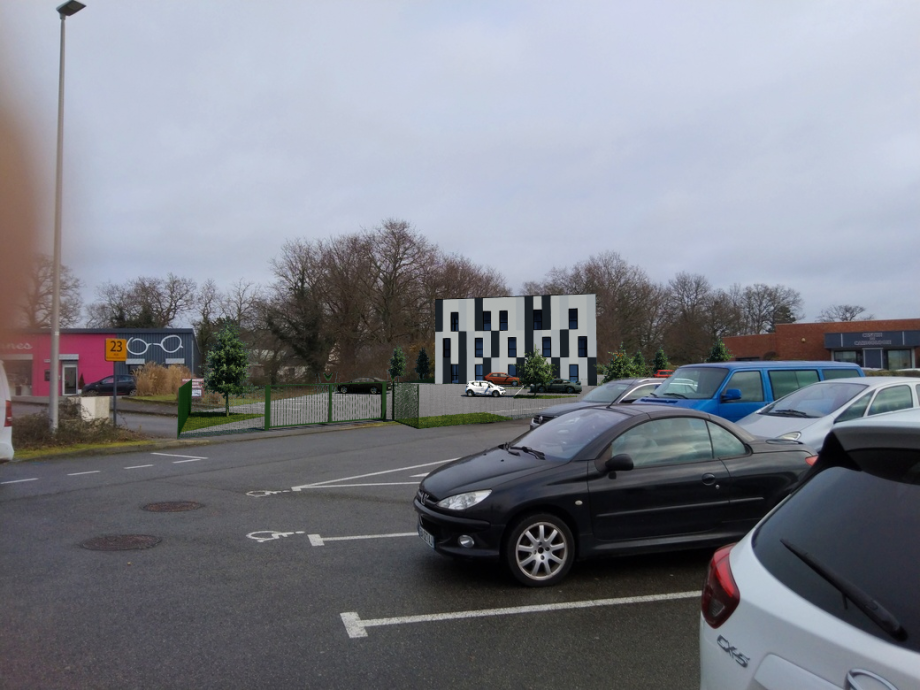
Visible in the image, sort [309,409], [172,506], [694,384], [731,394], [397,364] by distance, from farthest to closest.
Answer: [397,364], [309,409], [694,384], [731,394], [172,506]

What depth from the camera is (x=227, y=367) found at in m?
26.6

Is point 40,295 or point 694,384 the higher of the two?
point 40,295

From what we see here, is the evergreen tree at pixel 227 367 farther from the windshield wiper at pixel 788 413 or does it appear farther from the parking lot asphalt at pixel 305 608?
the windshield wiper at pixel 788 413

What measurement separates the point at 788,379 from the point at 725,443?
23.9 feet

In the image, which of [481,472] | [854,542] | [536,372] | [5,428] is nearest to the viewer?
[854,542]

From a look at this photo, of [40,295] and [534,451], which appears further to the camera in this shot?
[534,451]

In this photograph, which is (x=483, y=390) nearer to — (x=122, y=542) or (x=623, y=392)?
(x=623, y=392)

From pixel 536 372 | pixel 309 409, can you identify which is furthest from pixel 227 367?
pixel 536 372

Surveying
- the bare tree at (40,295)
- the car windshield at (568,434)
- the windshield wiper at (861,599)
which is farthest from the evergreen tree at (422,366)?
the windshield wiper at (861,599)

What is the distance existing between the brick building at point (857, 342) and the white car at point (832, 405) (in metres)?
54.1

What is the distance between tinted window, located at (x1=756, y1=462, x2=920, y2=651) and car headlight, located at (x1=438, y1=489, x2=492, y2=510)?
10.3ft

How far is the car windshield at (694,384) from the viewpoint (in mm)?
12133

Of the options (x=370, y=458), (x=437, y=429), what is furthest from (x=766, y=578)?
(x=437, y=429)

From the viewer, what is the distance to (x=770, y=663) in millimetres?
Result: 1920
